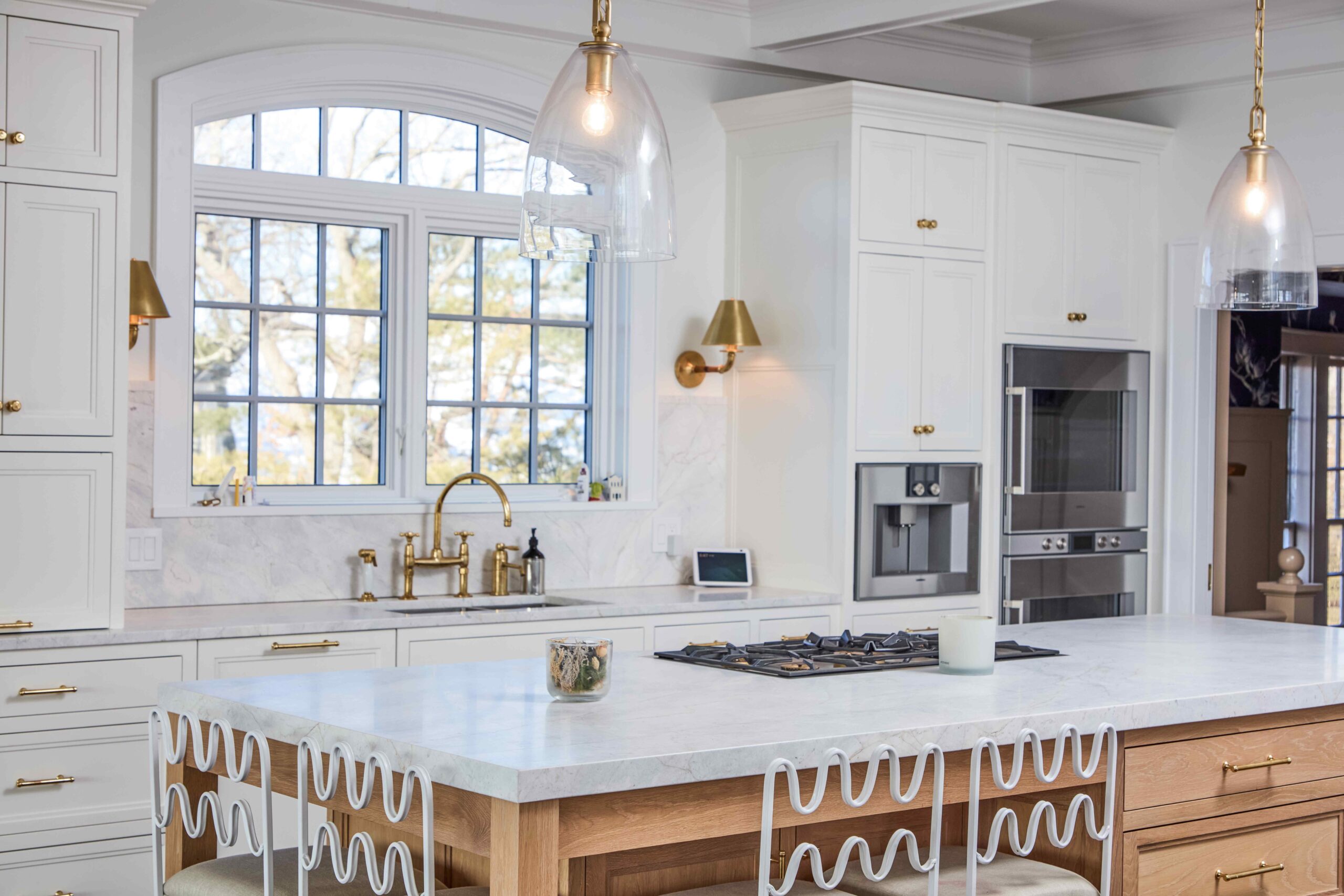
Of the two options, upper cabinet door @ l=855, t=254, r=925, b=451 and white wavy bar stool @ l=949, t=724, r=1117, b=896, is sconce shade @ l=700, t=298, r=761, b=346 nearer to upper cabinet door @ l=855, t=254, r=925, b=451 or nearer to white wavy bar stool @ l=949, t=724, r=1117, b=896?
upper cabinet door @ l=855, t=254, r=925, b=451

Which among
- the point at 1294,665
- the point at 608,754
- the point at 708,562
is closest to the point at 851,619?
the point at 708,562

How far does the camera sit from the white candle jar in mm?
2818

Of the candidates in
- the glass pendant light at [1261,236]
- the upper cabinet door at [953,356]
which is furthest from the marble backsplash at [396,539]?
the glass pendant light at [1261,236]

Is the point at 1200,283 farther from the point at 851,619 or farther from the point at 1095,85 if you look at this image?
the point at 1095,85

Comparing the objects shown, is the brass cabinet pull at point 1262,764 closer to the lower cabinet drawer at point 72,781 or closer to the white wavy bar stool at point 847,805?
the white wavy bar stool at point 847,805

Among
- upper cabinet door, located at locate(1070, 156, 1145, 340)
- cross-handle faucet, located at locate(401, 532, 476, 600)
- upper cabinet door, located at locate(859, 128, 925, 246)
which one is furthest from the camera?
upper cabinet door, located at locate(1070, 156, 1145, 340)

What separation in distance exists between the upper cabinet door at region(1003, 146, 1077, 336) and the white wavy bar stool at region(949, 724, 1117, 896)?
3.07 metres

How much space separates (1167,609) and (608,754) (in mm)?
4277

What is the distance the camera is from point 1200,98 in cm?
578

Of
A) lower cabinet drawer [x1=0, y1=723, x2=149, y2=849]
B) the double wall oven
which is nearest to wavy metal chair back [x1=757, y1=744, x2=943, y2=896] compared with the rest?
lower cabinet drawer [x1=0, y1=723, x2=149, y2=849]

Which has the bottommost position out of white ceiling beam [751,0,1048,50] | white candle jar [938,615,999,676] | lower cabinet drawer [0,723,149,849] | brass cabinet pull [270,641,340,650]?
lower cabinet drawer [0,723,149,849]

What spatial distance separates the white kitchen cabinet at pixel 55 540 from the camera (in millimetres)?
3719

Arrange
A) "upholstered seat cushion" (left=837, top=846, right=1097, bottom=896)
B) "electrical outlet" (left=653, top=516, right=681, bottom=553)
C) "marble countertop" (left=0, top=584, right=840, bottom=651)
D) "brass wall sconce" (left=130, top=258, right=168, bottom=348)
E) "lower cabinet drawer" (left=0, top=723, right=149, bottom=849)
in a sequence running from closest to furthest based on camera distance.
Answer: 1. "upholstered seat cushion" (left=837, top=846, right=1097, bottom=896)
2. "lower cabinet drawer" (left=0, top=723, right=149, bottom=849)
3. "marble countertop" (left=0, top=584, right=840, bottom=651)
4. "brass wall sconce" (left=130, top=258, right=168, bottom=348)
5. "electrical outlet" (left=653, top=516, right=681, bottom=553)

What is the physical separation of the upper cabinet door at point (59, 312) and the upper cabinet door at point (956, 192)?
109 inches
